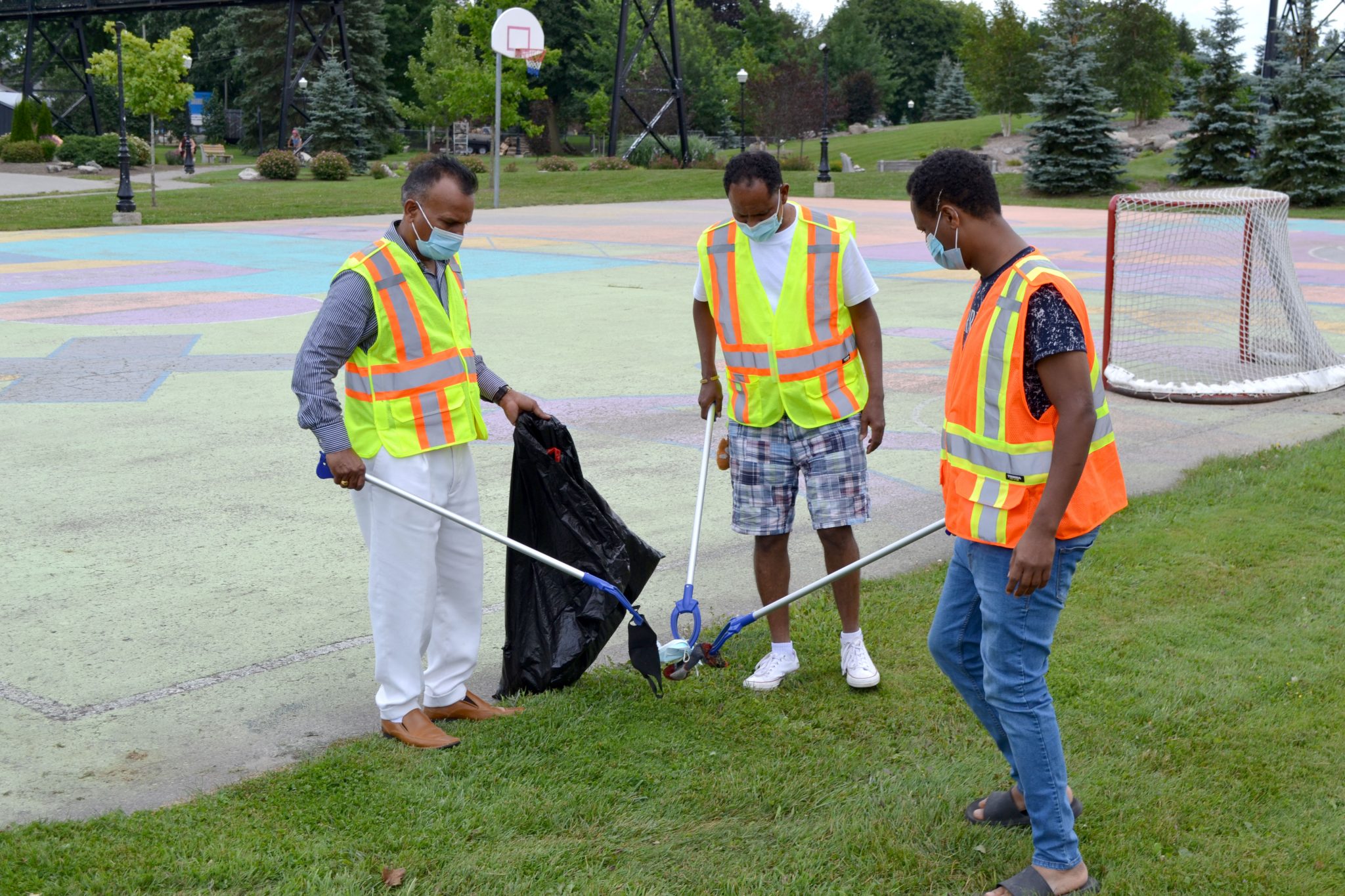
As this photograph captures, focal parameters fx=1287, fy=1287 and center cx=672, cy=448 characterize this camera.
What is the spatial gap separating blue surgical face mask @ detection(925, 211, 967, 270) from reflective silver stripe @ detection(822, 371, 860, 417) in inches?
49.2

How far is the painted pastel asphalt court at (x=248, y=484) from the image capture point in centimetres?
442

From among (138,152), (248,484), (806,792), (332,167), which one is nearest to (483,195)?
(332,167)

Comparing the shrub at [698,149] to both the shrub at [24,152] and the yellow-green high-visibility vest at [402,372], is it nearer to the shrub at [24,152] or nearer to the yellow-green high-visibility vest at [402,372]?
the shrub at [24,152]

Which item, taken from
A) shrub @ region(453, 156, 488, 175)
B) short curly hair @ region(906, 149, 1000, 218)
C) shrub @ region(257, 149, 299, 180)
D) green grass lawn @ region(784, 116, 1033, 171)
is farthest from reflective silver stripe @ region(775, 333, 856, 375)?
green grass lawn @ region(784, 116, 1033, 171)

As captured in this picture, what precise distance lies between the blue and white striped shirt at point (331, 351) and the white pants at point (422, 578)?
204mm

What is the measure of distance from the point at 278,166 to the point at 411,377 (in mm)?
38767

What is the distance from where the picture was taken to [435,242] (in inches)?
159

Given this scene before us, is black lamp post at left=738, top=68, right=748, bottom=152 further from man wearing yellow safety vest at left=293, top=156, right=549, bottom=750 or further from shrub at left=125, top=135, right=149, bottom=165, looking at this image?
man wearing yellow safety vest at left=293, top=156, right=549, bottom=750

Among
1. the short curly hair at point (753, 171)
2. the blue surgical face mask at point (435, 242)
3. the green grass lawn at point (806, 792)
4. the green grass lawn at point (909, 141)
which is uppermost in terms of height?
the green grass lawn at point (909, 141)

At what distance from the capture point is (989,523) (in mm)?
3104

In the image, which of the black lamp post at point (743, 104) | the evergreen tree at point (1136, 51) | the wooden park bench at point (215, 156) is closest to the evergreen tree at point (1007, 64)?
the evergreen tree at point (1136, 51)

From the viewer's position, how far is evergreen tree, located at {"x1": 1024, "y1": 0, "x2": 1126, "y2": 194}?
3350 centimetres

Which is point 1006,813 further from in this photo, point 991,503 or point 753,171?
point 753,171

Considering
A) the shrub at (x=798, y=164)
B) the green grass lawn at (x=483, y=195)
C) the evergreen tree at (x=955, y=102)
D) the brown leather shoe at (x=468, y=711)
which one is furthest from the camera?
the evergreen tree at (x=955, y=102)
